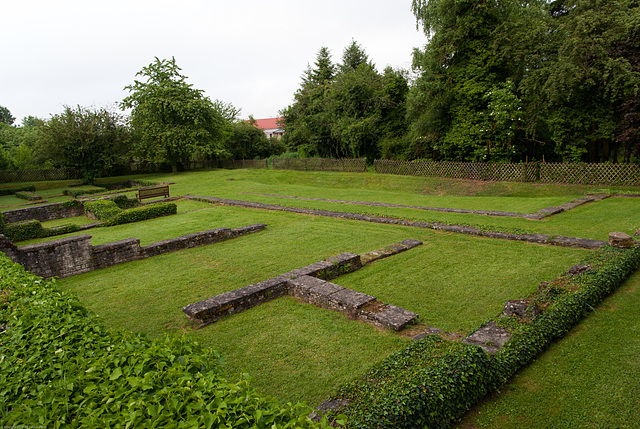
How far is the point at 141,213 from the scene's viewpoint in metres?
14.3

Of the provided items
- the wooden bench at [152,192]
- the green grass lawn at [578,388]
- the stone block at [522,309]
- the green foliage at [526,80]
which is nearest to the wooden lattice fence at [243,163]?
the green foliage at [526,80]

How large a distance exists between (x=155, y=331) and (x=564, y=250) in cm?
848

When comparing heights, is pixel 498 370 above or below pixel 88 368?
below

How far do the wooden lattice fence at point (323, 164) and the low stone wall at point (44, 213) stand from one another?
62.5 ft

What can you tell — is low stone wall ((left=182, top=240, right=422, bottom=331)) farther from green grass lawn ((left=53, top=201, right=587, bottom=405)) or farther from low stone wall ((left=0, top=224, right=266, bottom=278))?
low stone wall ((left=0, top=224, right=266, bottom=278))

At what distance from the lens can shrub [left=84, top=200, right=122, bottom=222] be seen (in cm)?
1412

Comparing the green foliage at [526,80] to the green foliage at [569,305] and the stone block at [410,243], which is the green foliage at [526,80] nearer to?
the green foliage at [569,305]

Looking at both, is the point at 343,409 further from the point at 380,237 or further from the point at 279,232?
the point at 279,232

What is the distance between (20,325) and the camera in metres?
3.10

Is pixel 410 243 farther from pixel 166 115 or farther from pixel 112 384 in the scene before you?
pixel 166 115

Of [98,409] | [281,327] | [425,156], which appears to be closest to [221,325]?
[281,327]

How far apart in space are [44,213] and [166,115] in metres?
19.7

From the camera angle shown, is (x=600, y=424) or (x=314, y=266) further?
(x=314, y=266)

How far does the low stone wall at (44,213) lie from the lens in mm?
16031
